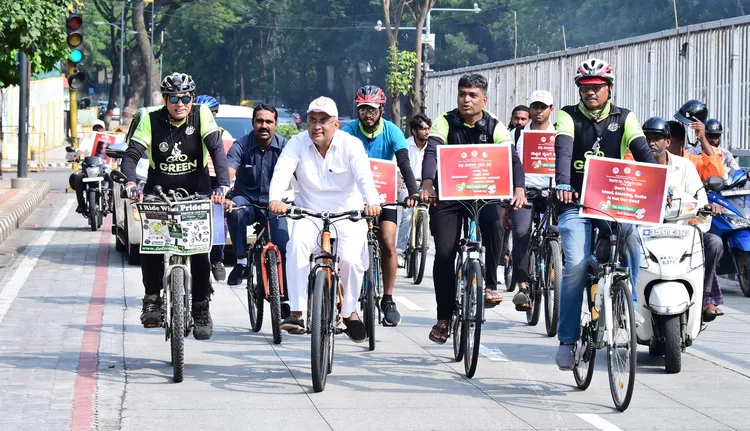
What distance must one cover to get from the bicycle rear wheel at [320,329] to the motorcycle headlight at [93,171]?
13913 mm

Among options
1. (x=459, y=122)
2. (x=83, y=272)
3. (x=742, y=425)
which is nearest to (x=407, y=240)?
(x=83, y=272)

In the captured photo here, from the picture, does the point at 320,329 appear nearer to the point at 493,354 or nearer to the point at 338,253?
A: the point at 338,253

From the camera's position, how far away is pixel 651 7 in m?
63.3

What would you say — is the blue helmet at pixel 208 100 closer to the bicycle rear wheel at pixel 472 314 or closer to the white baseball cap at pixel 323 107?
the white baseball cap at pixel 323 107

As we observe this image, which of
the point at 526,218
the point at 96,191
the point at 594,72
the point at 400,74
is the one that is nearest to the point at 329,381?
the point at 594,72

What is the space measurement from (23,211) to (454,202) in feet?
49.9

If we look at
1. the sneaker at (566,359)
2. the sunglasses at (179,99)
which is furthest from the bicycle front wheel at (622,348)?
the sunglasses at (179,99)

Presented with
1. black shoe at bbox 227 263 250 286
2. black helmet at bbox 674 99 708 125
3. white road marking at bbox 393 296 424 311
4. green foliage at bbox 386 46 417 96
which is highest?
green foliage at bbox 386 46 417 96

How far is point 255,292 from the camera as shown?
35.1ft

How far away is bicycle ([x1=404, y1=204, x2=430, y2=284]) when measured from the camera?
14570mm

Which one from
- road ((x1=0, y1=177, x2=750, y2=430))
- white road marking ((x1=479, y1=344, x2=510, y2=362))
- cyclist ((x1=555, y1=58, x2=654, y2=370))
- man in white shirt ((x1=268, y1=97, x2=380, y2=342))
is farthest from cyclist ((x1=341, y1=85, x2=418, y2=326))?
cyclist ((x1=555, y1=58, x2=654, y2=370))

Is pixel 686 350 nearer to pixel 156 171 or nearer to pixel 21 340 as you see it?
pixel 156 171

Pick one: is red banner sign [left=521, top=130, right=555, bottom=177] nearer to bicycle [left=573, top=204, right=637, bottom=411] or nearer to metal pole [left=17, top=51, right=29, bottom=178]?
bicycle [left=573, top=204, right=637, bottom=411]

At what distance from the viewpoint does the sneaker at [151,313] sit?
8859 millimetres
